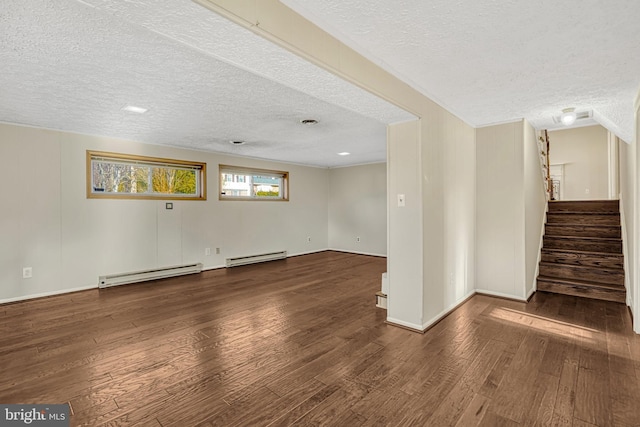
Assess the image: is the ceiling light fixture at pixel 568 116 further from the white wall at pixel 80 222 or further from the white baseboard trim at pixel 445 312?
the white wall at pixel 80 222

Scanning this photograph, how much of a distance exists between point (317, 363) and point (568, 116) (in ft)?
12.4

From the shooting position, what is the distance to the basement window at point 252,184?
6297mm

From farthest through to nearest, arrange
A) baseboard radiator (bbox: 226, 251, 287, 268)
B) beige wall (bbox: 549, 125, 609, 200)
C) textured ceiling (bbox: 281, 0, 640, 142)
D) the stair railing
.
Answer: beige wall (bbox: 549, 125, 609, 200) < baseboard radiator (bbox: 226, 251, 287, 268) < the stair railing < textured ceiling (bbox: 281, 0, 640, 142)

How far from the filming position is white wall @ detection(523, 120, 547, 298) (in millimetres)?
3797

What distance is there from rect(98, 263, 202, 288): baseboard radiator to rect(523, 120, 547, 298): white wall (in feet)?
17.0

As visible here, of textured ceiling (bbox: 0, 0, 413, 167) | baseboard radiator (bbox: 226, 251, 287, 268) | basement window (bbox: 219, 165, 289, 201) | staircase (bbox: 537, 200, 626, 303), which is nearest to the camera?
textured ceiling (bbox: 0, 0, 413, 167)

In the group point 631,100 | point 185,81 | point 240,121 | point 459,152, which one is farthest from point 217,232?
point 631,100

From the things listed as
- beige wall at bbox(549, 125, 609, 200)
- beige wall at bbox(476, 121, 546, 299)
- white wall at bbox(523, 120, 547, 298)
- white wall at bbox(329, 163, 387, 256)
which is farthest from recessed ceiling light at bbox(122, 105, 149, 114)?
beige wall at bbox(549, 125, 609, 200)

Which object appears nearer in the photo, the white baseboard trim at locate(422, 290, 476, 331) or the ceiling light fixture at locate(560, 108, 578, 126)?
the white baseboard trim at locate(422, 290, 476, 331)

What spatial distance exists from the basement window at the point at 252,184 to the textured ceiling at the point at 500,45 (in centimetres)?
447

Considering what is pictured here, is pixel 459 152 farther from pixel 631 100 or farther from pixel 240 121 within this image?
pixel 240 121

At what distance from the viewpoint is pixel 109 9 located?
1.24 meters

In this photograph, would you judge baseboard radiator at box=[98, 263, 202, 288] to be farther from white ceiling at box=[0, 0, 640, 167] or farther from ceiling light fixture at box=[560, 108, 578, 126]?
ceiling light fixture at box=[560, 108, 578, 126]

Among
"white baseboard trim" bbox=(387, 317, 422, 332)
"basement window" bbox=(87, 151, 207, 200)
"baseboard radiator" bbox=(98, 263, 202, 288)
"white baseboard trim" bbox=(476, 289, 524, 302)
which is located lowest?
"white baseboard trim" bbox=(387, 317, 422, 332)
